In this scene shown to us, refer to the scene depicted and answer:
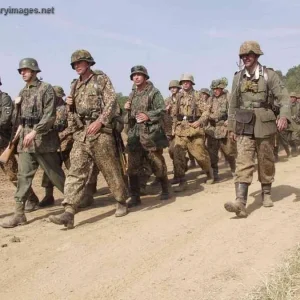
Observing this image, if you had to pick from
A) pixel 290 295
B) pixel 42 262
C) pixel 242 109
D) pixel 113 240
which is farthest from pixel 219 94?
pixel 290 295

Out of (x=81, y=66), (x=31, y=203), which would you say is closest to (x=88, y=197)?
(x=31, y=203)

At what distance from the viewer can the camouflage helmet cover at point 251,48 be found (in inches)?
233

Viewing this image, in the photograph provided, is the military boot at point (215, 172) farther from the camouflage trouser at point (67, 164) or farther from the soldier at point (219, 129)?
the camouflage trouser at point (67, 164)

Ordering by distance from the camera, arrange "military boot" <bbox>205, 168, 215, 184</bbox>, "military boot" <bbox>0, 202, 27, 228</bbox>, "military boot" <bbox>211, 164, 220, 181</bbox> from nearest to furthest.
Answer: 1. "military boot" <bbox>0, 202, 27, 228</bbox>
2. "military boot" <bbox>205, 168, 215, 184</bbox>
3. "military boot" <bbox>211, 164, 220, 181</bbox>

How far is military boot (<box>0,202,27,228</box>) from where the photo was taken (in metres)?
6.22

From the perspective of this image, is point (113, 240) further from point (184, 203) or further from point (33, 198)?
point (33, 198)

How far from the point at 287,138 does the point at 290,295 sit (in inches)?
436

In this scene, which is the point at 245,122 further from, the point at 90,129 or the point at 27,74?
the point at 27,74

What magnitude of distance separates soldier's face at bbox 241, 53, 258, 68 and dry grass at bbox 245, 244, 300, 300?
9.72 feet

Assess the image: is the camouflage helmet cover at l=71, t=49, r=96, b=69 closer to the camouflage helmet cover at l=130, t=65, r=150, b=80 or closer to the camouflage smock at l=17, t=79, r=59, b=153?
the camouflage smock at l=17, t=79, r=59, b=153

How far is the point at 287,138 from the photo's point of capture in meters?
13.9

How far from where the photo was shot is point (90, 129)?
6.03m

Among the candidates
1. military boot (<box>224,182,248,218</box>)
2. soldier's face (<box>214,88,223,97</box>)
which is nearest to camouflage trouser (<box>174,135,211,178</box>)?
soldier's face (<box>214,88,223,97</box>)

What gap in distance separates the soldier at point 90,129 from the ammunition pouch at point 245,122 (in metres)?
1.67
